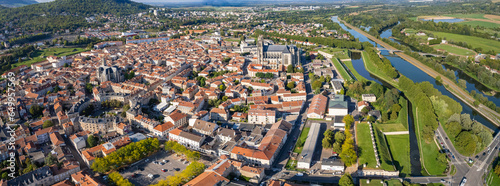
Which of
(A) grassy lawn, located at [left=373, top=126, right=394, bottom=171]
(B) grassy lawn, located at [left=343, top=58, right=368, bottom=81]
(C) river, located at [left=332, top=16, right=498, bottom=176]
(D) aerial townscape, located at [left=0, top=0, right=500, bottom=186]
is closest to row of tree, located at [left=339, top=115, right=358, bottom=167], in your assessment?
(D) aerial townscape, located at [left=0, top=0, right=500, bottom=186]

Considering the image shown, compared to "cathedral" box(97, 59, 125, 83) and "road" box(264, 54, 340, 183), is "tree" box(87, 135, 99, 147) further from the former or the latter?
"cathedral" box(97, 59, 125, 83)

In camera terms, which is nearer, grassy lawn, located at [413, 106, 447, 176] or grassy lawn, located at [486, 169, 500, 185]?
grassy lawn, located at [486, 169, 500, 185]

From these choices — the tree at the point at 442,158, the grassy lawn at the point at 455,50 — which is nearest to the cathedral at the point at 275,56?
the tree at the point at 442,158

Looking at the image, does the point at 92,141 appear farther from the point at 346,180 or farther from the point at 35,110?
the point at 346,180

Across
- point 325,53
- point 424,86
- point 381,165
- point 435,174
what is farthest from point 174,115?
point 325,53

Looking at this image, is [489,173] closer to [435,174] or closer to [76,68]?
[435,174]

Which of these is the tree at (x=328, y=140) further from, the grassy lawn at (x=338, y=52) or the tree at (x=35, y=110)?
the grassy lawn at (x=338, y=52)
